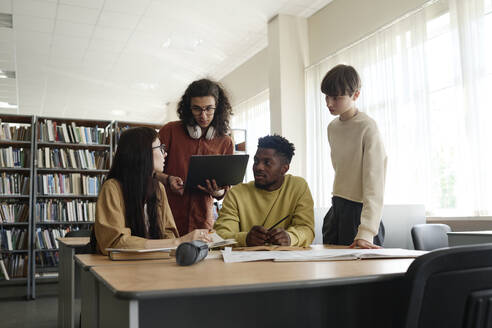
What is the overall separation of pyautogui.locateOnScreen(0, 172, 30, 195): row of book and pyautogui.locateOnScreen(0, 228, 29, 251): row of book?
16.2 inches

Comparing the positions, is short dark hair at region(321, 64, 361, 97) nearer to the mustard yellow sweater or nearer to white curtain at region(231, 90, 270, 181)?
the mustard yellow sweater

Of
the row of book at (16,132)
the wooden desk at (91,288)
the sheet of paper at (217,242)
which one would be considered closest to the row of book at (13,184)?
the row of book at (16,132)

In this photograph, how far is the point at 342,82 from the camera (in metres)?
1.92

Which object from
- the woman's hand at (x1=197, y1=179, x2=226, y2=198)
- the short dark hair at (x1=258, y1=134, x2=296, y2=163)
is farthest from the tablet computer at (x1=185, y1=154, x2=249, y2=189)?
the short dark hair at (x1=258, y1=134, x2=296, y2=163)

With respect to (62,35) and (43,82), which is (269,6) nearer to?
(62,35)

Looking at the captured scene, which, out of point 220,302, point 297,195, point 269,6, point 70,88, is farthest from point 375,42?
point 70,88

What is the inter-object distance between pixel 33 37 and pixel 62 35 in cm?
43

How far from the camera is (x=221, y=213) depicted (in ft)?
6.17

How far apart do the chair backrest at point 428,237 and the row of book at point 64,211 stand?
3.57 m

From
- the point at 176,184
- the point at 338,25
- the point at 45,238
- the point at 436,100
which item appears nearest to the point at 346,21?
the point at 338,25

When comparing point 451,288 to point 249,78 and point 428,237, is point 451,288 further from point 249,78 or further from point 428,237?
point 249,78

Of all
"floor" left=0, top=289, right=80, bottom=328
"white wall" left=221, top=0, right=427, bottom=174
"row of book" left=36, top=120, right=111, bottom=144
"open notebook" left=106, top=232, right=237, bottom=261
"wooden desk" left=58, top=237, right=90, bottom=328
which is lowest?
"floor" left=0, top=289, right=80, bottom=328

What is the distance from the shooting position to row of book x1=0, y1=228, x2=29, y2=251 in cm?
493

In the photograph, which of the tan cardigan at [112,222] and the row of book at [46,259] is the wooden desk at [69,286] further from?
the row of book at [46,259]
